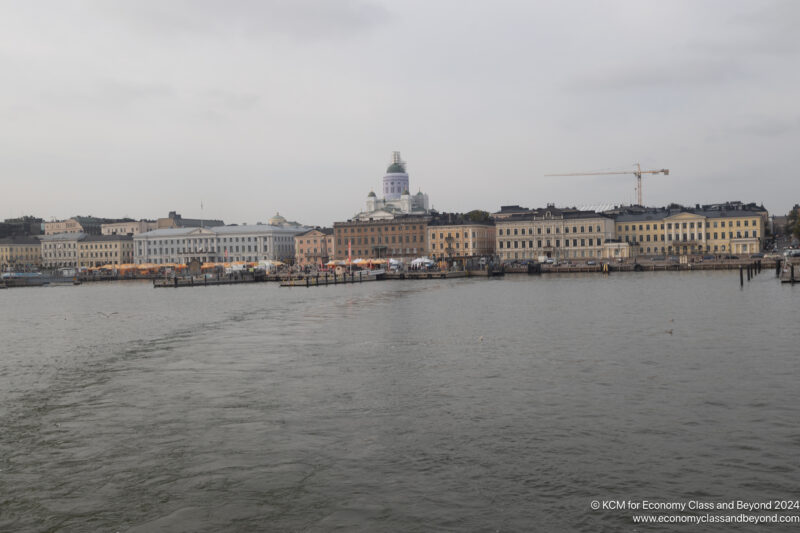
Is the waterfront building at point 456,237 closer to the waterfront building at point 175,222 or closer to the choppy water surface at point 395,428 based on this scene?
the waterfront building at point 175,222

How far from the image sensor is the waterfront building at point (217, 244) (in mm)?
155250

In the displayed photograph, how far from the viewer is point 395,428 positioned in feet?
50.1

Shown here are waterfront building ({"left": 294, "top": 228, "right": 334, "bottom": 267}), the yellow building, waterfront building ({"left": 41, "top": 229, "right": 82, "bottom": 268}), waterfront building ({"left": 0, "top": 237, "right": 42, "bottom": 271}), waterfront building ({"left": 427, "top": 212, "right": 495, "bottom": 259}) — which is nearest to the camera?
waterfront building ({"left": 427, "top": 212, "right": 495, "bottom": 259})

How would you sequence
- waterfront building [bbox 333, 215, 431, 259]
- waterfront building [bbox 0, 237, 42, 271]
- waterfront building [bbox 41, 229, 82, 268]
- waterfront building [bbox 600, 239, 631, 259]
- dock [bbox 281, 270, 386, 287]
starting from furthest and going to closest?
waterfront building [bbox 0, 237, 42, 271] → waterfront building [bbox 41, 229, 82, 268] → waterfront building [bbox 333, 215, 431, 259] → waterfront building [bbox 600, 239, 631, 259] → dock [bbox 281, 270, 386, 287]

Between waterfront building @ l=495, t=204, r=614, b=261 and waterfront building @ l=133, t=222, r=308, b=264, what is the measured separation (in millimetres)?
46774

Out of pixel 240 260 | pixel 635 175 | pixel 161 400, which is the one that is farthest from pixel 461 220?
pixel 161 400

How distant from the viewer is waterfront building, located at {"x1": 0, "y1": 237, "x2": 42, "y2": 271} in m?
168

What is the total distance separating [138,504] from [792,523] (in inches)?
369

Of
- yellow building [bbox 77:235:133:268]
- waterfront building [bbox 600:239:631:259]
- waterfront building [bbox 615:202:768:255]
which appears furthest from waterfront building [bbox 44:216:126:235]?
waterfront building [bbox 615:202:768:255]

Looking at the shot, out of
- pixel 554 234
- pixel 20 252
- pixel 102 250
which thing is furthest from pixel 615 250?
pixel 20 252

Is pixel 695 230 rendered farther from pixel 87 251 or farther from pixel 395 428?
pixel 87 251

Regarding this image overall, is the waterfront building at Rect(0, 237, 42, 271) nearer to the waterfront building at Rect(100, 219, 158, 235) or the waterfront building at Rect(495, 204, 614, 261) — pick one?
the waterfront building at Rect(100, 219, 158, 235)

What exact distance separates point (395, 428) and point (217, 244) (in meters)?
149

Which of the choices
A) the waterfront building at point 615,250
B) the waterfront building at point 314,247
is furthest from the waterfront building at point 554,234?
the waterfront building at point 314,247
